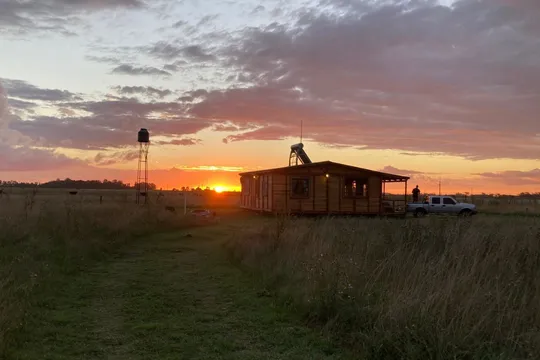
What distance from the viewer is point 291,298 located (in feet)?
26.2

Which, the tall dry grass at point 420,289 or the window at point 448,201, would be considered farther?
the window at point 448,201

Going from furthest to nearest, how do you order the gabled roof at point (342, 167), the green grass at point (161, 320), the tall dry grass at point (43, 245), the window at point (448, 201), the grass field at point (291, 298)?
1. the window at point (448, 201)
2. the gabled roof at point (342, 167)
3. the tall dry grass at point (43, 245)
4. the green grass at point (161, 320)
5. the grass field at point (291, 298)

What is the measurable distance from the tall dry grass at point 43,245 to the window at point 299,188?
10.5m

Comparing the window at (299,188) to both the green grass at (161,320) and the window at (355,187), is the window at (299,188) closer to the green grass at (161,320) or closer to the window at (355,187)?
the window at (355,187)

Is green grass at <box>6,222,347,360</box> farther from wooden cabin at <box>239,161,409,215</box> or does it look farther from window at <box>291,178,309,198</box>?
window at <box>291,178,309,198</box>

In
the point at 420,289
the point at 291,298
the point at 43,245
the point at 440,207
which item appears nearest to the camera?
the point at 420,289

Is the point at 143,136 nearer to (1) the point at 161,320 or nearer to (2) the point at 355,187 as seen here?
(2) the point at 355,187

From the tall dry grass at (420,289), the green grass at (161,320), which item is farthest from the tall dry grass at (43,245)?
the tall dry grass at (420,289)

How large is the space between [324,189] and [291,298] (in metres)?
21.8

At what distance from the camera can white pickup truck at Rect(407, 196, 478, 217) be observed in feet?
114

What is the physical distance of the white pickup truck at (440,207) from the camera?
34688mm

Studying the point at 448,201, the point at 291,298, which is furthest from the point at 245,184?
the point at 291,298

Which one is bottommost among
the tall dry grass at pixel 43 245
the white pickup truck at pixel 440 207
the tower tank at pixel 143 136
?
the tall dry grass at pixel 43 245

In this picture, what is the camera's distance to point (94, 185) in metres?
129
